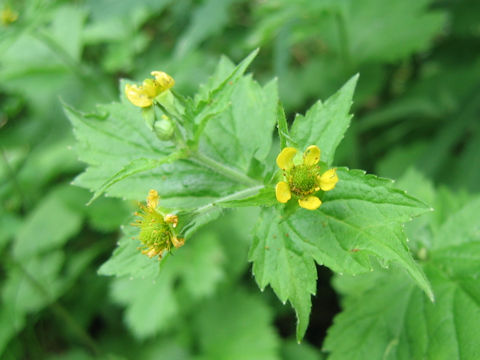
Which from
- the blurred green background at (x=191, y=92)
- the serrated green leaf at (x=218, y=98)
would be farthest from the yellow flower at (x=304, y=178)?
the blurred green background at (x=191, y=92)

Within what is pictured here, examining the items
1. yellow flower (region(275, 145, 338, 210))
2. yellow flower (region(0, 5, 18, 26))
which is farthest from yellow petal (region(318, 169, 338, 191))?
yellow flower (region(0, 5, 18, 26))

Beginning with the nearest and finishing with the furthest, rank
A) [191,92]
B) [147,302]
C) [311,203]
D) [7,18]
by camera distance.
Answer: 1. [311,203]
2. [147,302]
3. [7,18]
4. [191,92]

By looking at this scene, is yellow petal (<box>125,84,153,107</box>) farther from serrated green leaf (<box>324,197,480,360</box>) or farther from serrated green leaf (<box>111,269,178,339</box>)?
serrated green leaf (<box>111,269,178,339</box>)

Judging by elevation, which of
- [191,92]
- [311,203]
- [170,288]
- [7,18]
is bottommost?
[170,288]

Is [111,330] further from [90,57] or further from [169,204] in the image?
[90,57]

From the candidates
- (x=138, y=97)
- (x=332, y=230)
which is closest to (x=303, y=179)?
(x=332, y=230)

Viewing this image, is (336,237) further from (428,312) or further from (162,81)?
(162,81)

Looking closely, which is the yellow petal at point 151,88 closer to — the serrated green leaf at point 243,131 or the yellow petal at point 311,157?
the serrated green leaf at point 243,131

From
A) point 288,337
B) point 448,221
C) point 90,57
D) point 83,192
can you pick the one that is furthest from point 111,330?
point 90,57
